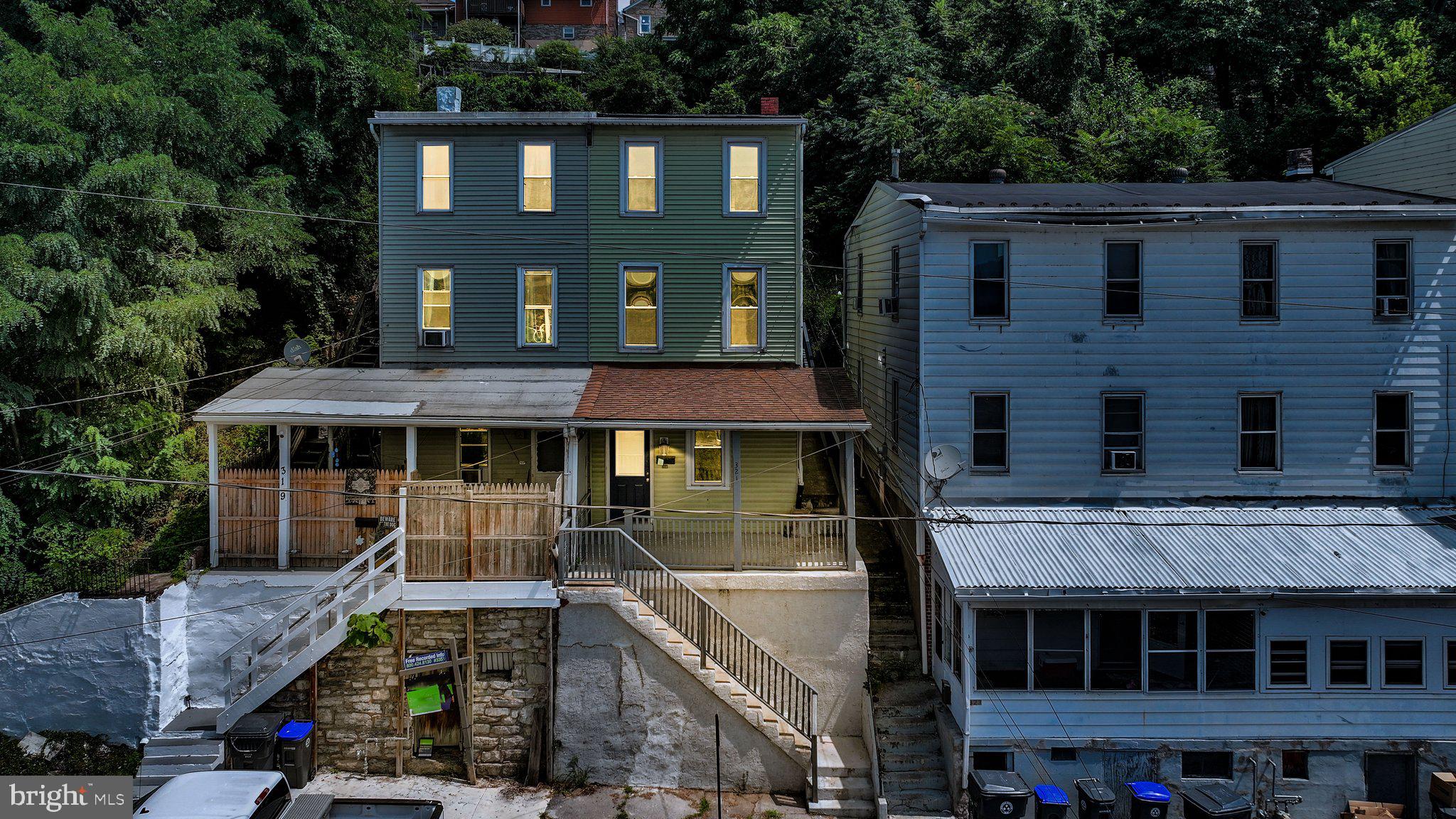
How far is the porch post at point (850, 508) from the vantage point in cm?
1580

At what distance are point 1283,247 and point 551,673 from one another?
14.1 meters

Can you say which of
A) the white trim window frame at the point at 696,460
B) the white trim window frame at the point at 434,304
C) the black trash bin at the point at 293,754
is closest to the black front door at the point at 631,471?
the white trim window frame at the point at 696,460

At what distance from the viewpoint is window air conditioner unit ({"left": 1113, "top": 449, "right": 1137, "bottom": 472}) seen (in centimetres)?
1541

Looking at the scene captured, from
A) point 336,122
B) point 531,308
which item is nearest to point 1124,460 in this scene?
point 531,308

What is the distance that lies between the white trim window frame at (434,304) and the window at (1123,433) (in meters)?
12.7

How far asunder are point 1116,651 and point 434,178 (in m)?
15.5

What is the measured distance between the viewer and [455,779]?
1491 centimetres

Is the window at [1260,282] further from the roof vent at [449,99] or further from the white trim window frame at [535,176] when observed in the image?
the roof vent at [449,99]

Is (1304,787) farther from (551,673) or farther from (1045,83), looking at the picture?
(1045,83)

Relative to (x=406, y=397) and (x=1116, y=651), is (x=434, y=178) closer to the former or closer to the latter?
(x=406, y=397)

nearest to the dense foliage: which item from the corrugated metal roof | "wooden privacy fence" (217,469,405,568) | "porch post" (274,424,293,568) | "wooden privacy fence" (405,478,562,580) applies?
"wooden privacy fence" (217,469,405,568)

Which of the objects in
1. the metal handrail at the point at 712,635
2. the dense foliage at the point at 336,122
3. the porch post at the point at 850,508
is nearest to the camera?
the metal handrail at the point at 712,635

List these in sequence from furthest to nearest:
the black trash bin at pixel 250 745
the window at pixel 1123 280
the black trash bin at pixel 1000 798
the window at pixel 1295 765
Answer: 1. the window at pixel 1123 280
2. the black trash bin at pixel 250 745
3. the window at pixel 1295 765
4. the black trash bin at pixel 1000 798

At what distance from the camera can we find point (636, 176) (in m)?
18.9
